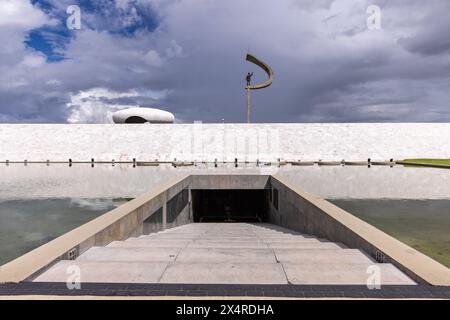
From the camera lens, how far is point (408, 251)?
4309 millimetres

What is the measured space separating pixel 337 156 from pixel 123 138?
29.1 meters

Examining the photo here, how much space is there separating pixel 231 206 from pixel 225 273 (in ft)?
55.1

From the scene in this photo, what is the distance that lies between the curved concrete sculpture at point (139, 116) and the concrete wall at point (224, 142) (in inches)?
691

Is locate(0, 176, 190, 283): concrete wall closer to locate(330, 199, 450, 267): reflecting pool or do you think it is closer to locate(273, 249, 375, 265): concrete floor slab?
locate(273, 249, 375, 265): concrete floor slab

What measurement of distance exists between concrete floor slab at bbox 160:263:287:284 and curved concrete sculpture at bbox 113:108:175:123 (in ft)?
216

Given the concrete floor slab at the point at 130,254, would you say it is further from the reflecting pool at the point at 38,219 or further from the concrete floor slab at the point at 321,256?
the reflecting pool at the point at 38,219

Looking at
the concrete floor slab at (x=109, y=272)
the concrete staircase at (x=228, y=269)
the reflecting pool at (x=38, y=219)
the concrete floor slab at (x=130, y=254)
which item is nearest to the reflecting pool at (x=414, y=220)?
the concrete staircase at (x=228, y=269)

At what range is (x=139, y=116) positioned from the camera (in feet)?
220

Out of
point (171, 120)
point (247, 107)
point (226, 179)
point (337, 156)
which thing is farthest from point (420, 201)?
point (171, 120)

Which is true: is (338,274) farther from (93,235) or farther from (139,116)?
(139,116)

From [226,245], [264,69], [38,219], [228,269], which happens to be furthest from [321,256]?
[264,69]

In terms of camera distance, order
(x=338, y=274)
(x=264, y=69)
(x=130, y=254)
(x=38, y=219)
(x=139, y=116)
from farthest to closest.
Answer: (x=139, y=116) → (x=264, y=69) → (x=38, y=219) → (x=130, y=254) → (x=338, y=274)
